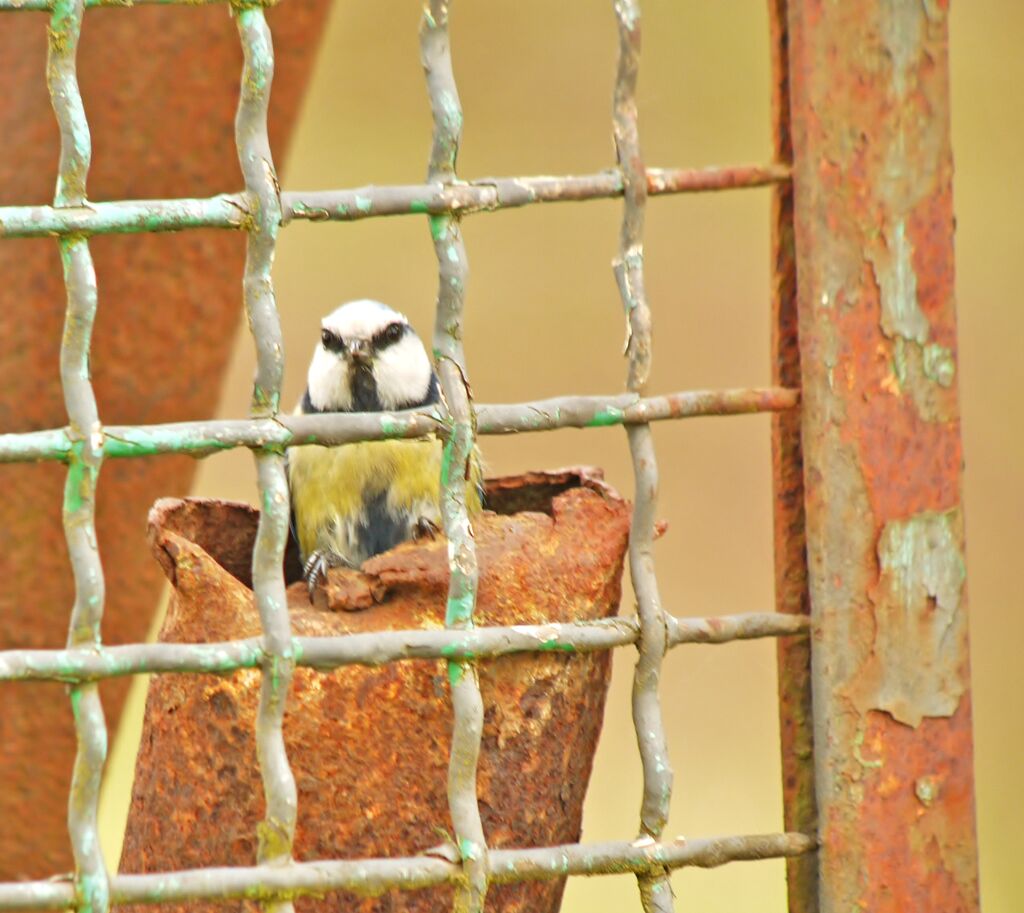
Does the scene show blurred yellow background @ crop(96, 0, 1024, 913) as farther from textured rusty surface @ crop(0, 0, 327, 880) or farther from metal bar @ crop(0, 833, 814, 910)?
metal bar @ crop(0, 833, 814, 910)

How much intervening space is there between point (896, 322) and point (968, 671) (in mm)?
244

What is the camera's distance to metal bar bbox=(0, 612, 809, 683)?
3.16 ft

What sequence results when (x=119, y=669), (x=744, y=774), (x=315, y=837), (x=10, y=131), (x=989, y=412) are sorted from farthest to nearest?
1. (x=744, y=774)
2. (x=989, y=412)
3. (x=10, y=131)
4. (x=315, y=837)
5. (x=119, y=669)

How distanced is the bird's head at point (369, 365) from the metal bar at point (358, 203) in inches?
35.1

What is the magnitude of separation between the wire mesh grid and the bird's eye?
0.92 meters

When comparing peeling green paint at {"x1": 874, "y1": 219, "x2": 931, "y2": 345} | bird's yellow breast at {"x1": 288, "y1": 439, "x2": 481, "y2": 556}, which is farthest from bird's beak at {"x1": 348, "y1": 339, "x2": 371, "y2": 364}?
peeling green paint at {"x1": 874, "y1": 219, "x2": 931, "y2": 345}

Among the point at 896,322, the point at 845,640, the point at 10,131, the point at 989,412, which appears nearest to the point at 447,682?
the point at 845,640

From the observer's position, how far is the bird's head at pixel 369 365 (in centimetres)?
200

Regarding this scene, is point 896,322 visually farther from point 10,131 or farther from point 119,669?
point 10,131

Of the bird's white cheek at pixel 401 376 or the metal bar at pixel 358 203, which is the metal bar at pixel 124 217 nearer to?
the metal bar at pixel 358 203

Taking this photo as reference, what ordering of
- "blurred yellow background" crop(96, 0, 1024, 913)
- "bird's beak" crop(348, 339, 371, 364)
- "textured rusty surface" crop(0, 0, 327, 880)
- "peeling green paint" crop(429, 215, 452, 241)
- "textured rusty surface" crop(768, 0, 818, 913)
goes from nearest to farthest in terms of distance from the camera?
1. "peeling green paint" crop(429, 215, 452, 241)
2. "textured rusty surface" crop(768, 0, 818, 913)
3. "textured rusty surface" crop(0, 0, 327, 880)
4. "bird's beak" crop(348, 339, 371, 364)
5. "blurred yellow background" crop(96, 0, 1024, 913)

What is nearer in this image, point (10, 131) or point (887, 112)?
point (887, 112)

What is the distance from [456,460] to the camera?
1063 mm

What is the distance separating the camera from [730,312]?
3943 mm
